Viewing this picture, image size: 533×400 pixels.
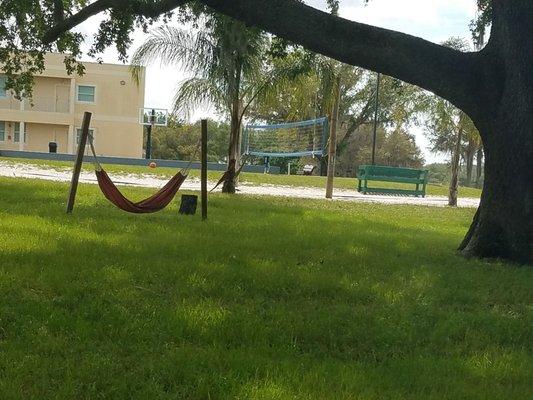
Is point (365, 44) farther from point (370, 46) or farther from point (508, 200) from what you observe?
point (508, 200)

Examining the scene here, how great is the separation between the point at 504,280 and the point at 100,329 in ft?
13.4

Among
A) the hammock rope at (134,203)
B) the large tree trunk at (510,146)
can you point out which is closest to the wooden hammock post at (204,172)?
the hammock rope at (134,203)

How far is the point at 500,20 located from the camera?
7.61 meters

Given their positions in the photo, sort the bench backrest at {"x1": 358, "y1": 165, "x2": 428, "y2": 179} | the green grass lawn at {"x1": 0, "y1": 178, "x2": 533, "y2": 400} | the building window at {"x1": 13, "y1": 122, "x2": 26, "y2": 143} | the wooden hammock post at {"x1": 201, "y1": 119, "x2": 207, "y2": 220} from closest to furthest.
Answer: the green grass lawn at {"x1": 0, "y1": 178, "x2": 533, "y2": 400} < the wooden hammock post at {"x1": 201, "y1": 119, "x2": 207, "y2": 220} < the bench backrest at {"x1": 358, "y1": 165, "x2": 428, "y2": 179} < the building window at {"x1": 13, "y1": 122, "x2": 26, "y2": 143}

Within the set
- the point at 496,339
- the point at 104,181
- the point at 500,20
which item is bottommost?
the point at 496,339

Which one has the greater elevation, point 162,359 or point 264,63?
point 264,63

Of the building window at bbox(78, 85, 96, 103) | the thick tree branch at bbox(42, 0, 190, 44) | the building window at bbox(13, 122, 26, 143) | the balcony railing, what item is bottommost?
the building window at bbox(13, 122, 26, 143)

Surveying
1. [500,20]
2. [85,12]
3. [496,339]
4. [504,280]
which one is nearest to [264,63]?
[85,12]

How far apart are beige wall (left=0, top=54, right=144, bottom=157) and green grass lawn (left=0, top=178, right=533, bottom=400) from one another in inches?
1446

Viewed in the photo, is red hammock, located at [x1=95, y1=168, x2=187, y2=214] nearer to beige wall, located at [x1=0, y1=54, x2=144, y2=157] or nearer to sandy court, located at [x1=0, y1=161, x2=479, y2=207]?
sandy court, located at [x1=0, y1=161, x2=479, y2=207]

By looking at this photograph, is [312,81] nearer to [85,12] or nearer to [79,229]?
[85,12]

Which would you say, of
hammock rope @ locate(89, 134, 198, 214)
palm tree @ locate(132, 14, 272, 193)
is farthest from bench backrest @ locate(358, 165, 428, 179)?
hammock rope @ locate(89, 134, 198, 214)

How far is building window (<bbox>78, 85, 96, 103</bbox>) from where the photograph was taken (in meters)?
43.6

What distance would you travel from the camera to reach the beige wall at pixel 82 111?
4262cm
